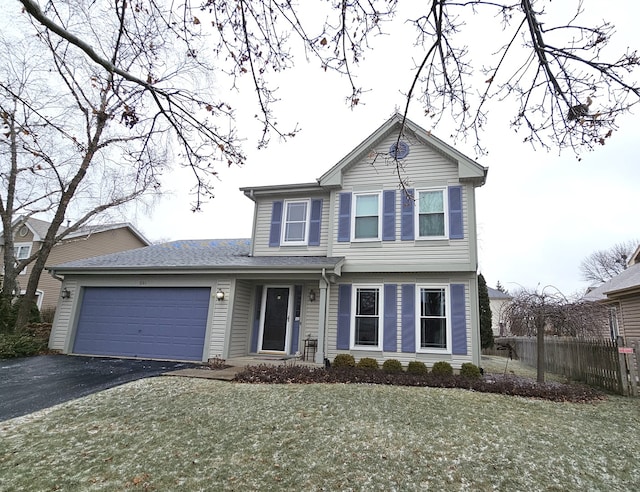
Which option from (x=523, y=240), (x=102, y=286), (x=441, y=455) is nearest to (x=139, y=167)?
(x=441, y=455)

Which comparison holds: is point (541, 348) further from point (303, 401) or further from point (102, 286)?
point (102, 286)

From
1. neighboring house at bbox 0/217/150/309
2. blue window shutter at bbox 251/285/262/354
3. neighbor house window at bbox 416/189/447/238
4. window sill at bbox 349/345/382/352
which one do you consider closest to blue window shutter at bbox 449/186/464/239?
neighbor house window at bbox 416/189/447/238

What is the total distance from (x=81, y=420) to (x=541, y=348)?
9.18m

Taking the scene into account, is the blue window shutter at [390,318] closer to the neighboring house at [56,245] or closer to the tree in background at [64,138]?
the tree in background at [64,138]

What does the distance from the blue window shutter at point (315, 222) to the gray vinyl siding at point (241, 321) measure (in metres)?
2.39

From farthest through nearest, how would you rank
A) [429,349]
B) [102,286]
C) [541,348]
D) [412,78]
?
[102,286]
[429,349]
[541,348]
[412,78]

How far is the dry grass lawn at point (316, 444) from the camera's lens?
3561 millimetres

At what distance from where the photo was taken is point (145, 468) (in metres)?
3.74

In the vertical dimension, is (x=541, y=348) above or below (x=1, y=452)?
above

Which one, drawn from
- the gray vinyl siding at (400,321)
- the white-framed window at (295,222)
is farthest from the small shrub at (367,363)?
the white-framed window at (295,222)

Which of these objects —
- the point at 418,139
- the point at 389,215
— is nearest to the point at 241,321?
the point at 389,215

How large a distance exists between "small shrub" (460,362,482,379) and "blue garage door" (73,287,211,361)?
22.8 feet

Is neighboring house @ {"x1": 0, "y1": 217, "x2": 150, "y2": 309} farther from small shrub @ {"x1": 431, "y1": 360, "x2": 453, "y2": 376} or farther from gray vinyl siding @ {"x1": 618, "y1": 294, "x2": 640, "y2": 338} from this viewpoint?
gray vinyl siding @ {"x1": 618, "y1": 294, "x2": 640, "y2": 338}

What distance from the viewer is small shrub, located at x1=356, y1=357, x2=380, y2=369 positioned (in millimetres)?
9055
